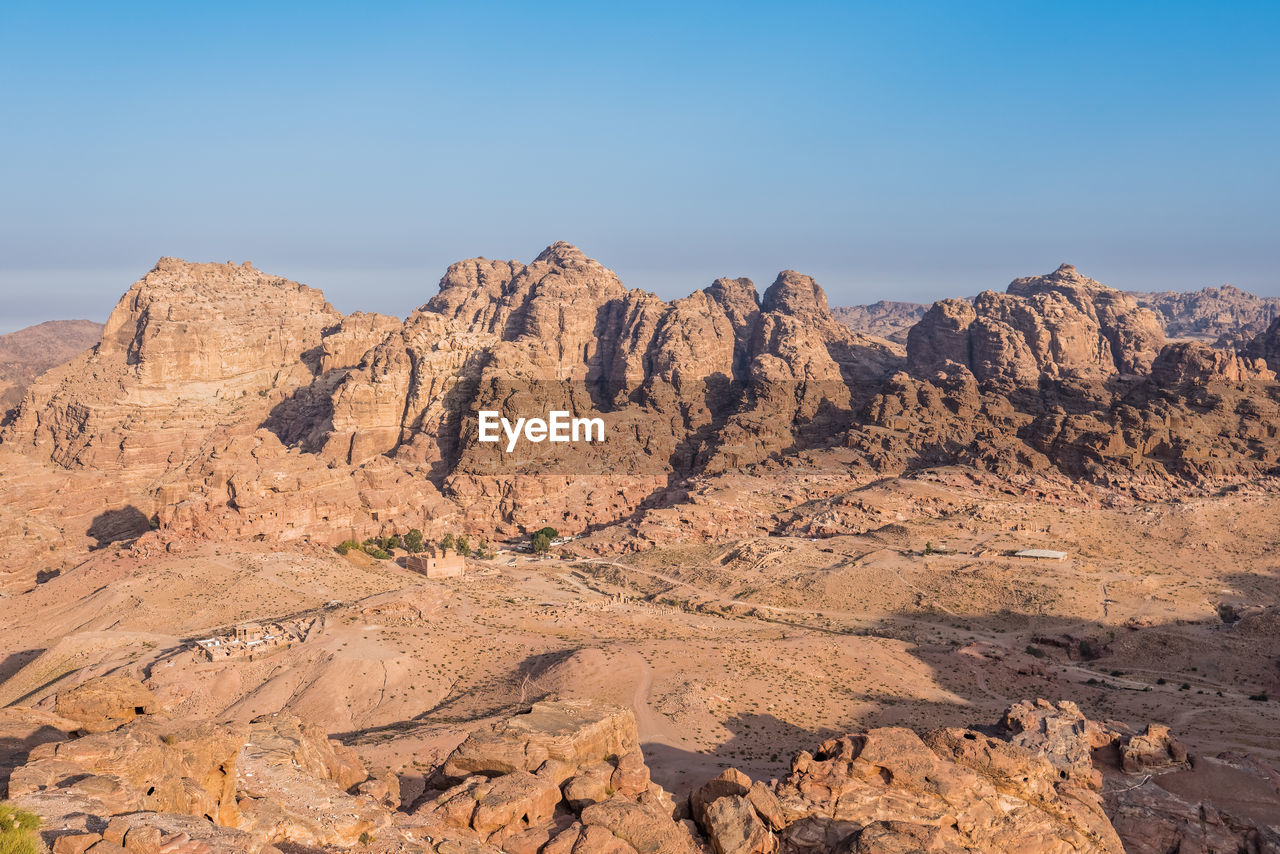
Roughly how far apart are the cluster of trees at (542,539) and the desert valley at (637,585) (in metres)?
0.48

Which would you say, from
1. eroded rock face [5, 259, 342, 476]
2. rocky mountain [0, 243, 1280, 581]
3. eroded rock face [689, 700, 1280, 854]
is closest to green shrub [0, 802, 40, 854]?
eroded rock face [689, 700, 1280, 854]

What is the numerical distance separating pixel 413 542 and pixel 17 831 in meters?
77.9

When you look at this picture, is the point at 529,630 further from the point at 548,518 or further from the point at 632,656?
the point at 548,518

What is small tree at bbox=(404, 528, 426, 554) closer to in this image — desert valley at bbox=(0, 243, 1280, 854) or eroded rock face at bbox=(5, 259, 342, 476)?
desert valley at bbox=(0, 243, 1280, 854)

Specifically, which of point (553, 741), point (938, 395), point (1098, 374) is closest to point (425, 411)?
point (938, 395)

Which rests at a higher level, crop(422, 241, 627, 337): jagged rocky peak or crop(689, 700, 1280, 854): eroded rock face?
crop(422, 241, 627, 337): jagged rocky peak

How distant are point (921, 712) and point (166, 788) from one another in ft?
128

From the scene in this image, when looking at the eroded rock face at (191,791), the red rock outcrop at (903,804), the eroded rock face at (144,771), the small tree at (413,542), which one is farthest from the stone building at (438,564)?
the red rock outcrop at (903,804)

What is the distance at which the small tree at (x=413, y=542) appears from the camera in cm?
9131

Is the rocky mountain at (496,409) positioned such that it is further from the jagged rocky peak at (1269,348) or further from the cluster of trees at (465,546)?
the cluster of trees at (465,546)

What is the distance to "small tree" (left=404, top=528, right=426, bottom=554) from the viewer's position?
91.3 meters

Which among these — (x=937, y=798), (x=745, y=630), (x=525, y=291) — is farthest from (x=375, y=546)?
(x=525, y=291)

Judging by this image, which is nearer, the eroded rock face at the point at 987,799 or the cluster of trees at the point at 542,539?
the eroded rock face at the point at 987,799

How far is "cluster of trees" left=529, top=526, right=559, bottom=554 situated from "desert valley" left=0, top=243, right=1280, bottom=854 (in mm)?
477
